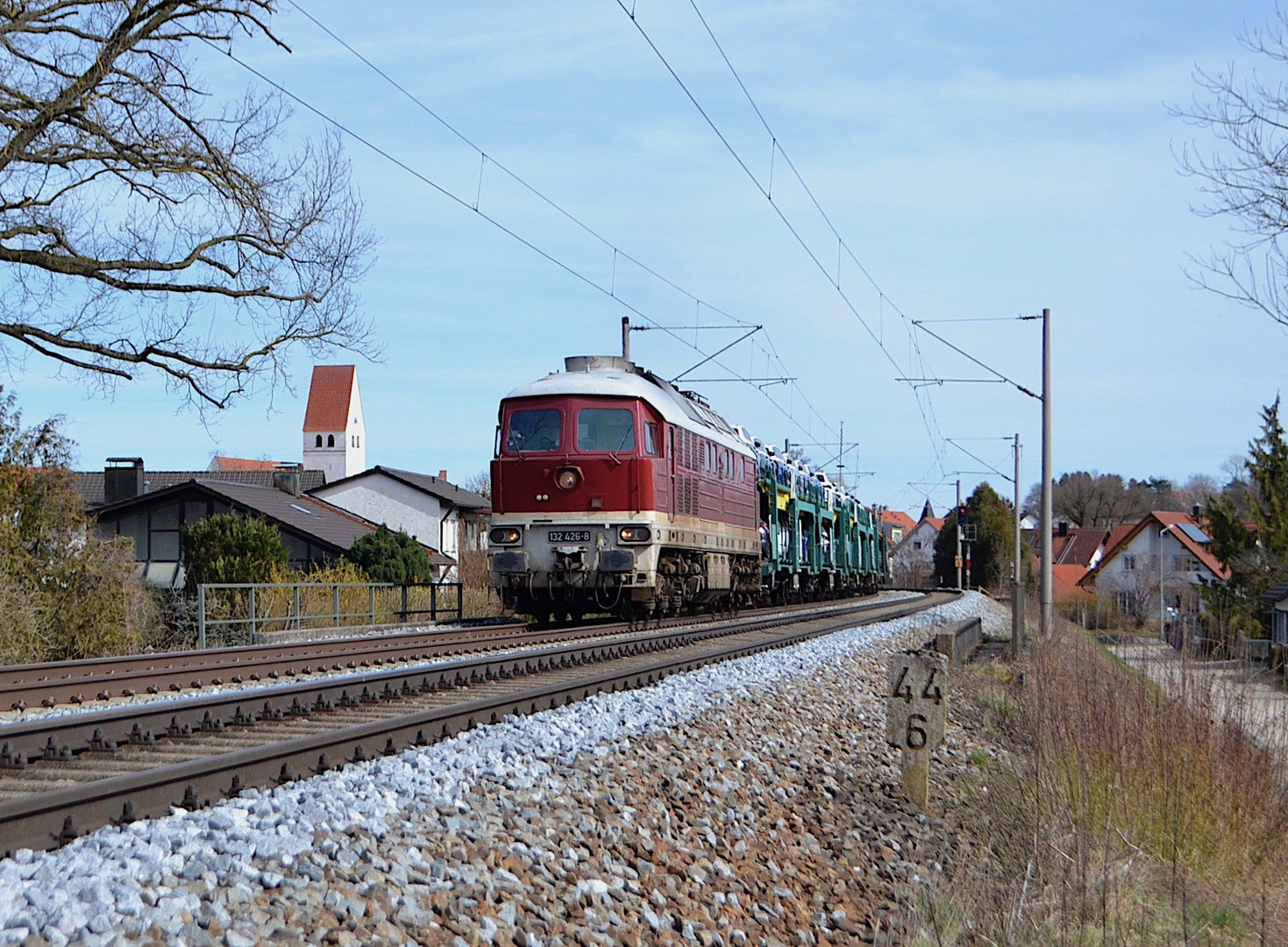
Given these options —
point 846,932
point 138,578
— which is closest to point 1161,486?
point 138,578

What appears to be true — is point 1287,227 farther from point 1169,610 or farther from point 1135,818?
point 1135,818

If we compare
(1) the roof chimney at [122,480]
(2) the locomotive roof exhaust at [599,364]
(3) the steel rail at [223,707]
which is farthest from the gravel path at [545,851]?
(1) the roof chimney at [122,480]

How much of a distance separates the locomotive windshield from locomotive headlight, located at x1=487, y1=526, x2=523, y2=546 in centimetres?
116

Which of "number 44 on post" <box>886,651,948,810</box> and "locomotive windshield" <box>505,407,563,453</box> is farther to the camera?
"locomotive windshield" <box>505,407,563,453</box>

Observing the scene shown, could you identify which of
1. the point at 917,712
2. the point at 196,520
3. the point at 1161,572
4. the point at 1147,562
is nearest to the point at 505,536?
the point at 1161,572

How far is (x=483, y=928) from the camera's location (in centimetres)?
501

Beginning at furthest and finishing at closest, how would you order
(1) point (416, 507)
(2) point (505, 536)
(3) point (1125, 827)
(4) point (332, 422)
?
(4) point (332, 422) → (1) point (416, 507) → (2) point (505, 536) → (3) point (1125, 827)

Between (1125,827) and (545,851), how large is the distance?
4009 millimetres

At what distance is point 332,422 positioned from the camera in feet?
376

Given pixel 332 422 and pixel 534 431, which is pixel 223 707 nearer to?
pixel 534 431

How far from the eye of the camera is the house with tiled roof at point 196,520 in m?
40.9

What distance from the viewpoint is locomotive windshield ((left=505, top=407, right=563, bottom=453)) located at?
19688 millimetres

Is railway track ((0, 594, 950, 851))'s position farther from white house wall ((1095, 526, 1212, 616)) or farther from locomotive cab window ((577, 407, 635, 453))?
white house wall ((1095, 526, 1212, 616))

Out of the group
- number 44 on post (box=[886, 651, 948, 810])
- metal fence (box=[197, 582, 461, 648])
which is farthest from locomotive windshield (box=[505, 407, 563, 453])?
number 44 on post (box=[886, 651, 948, 810])
